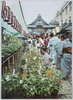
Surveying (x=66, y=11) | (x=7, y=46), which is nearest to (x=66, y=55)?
(x=66, y=11)

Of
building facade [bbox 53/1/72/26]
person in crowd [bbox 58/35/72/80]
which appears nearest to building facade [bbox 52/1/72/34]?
building facade [bbox 53/1/72/26]

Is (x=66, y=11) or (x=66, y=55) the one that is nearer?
(x=66, y=55)

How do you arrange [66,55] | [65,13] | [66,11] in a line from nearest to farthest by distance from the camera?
[66,55]
[66,11]
[65,13]

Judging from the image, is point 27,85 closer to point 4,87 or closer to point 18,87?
point 18,87

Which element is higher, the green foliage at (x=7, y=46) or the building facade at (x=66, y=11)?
the building facade at (x=66, y=11)

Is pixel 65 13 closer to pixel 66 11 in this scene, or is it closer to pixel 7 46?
pixel 66 11

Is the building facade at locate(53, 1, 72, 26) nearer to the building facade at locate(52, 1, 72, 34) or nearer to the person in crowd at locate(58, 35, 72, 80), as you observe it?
the building facade at locate(52, 1, 72, 34)

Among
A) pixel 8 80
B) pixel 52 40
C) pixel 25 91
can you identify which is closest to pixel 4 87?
pixel 8 80

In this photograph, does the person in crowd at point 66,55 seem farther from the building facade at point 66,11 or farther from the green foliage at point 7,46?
the green foliage at point 7,46

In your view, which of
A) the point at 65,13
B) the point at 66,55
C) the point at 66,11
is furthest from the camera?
the point at 65,13

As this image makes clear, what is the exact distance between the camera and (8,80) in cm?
207


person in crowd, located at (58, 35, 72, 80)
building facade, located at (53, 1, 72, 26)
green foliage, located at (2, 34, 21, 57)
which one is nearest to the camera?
building facade, located at (53, 1, 72, 26)

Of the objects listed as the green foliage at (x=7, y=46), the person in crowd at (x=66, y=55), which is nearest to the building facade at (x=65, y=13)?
the person in crowd at (x=66, y=55)

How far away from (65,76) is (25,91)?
1.69 meters
